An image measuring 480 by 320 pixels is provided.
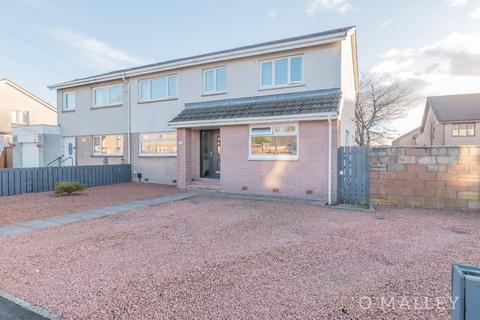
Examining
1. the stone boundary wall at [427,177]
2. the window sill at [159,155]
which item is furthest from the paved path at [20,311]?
the window sill at [159,155]

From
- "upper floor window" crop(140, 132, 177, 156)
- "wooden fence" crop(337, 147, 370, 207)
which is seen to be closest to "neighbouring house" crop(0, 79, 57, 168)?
"upper floor window" crop(140, 132, 177, 156)

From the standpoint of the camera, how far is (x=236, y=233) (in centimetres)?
655

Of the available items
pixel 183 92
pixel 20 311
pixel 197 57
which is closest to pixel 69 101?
pixel 183 92

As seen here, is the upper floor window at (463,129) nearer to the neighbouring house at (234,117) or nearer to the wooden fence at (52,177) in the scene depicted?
the neighbouring house at (234,117)

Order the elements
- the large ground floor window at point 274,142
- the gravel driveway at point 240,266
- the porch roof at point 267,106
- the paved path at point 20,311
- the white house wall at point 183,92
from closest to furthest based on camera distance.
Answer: the paved path at point 20,311 → the gravel driveway at point 240,266 → the porch roof at point 267,106 → the large ground floor window at point 274,142 → the white house wall at point 183,92

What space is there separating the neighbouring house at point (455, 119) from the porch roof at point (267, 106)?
2649 cm

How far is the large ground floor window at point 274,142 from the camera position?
11398 millimetres

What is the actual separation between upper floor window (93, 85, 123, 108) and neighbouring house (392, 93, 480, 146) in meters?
32.1

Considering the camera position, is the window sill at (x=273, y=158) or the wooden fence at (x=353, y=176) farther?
the window sill at (x=273, y=158)

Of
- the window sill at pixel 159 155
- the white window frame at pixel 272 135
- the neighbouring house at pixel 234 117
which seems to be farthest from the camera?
the window sill at pixel 159 155

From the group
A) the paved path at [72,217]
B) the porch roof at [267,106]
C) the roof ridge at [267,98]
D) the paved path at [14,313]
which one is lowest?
the paved path at [14,313]

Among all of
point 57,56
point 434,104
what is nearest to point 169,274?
point 57,56

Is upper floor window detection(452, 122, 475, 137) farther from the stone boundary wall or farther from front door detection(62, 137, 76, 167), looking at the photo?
front door detection(62, 137, 76, 167)

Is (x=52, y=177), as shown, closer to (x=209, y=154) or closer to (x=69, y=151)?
(x=69, y=151)
